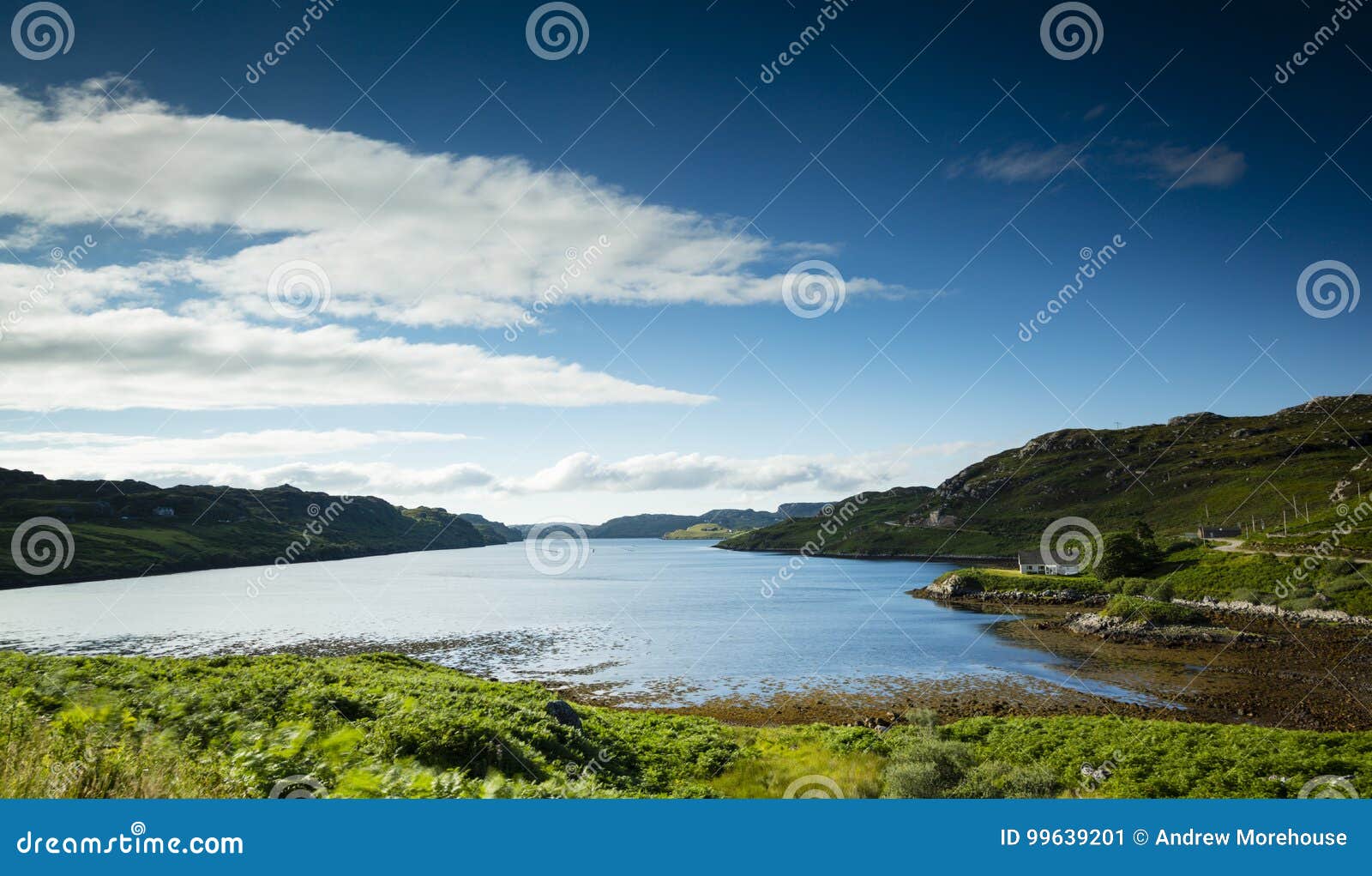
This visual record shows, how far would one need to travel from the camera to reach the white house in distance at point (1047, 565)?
106113mm

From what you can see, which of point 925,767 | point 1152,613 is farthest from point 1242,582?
point 925,767

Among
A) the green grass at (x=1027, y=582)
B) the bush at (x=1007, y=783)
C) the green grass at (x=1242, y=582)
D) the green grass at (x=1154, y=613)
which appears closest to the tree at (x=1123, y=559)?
the green grass at (x=1242, y=582)

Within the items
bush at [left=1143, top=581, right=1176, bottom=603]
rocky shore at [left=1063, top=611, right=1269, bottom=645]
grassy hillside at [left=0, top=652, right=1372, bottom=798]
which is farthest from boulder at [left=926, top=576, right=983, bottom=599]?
grassy hillside at [left=0, top=652, right=1372, bottom=798]

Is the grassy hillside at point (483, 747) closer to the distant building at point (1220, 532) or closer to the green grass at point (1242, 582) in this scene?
the green grass at point (1242, 582)

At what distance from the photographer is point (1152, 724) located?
2391 centimetres

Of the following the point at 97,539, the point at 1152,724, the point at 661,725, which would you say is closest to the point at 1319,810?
the point at 1152,724

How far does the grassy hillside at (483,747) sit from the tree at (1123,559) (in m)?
80.2

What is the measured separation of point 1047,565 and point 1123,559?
64.2ft

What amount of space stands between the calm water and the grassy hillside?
74.3 ft

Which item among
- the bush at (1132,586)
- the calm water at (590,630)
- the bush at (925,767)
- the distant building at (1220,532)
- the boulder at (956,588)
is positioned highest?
the distant building at (1220,532)

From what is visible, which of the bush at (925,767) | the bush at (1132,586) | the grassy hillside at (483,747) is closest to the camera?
the grassy hillside at (483,747)

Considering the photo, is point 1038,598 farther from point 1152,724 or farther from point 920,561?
point 920,561

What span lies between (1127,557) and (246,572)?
622 feet

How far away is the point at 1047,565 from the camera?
10969cm
